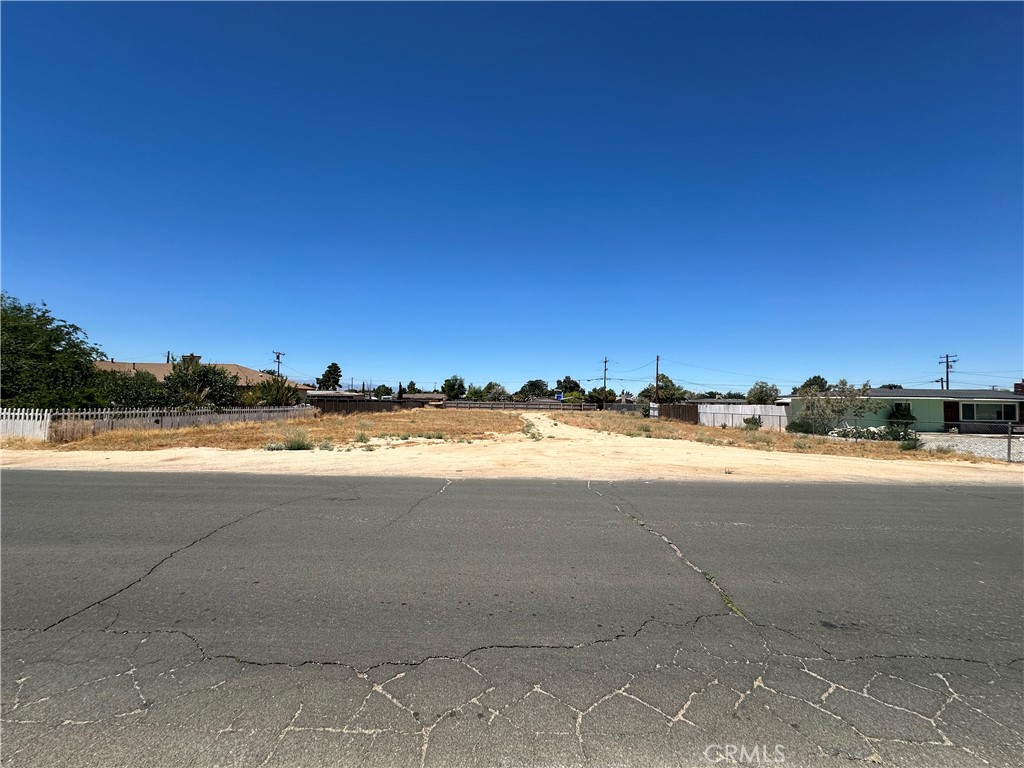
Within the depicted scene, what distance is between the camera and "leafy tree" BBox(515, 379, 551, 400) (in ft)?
445

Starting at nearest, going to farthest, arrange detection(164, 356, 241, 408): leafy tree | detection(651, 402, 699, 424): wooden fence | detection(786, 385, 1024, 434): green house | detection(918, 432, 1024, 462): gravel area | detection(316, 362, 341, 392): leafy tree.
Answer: detection(918, 432, 1024, 462): gravel area
detection(164, 356, 241, 408): leafy tree
detection(786, 385, 1024, 434): green house
detection(651, 402, 699, 424): wooden fence
detection(316, 362, 341, 392): leafy tree

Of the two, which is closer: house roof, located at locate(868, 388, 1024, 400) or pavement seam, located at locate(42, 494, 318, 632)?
pavement seam, located at locate(42, 494, 318, 632)

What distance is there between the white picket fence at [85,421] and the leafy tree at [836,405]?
1512 inches

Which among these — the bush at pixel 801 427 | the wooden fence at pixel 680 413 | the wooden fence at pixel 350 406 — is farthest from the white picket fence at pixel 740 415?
the wooden fence at pixel 350 406

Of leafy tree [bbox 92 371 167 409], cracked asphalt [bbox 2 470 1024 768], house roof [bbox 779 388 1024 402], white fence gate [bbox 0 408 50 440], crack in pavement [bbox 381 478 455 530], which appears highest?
house roof [bbox 779 388 1024 402]

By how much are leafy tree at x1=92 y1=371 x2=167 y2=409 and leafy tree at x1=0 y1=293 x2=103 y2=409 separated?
1.56ft

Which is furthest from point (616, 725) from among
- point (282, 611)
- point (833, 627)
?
point (282, 611)

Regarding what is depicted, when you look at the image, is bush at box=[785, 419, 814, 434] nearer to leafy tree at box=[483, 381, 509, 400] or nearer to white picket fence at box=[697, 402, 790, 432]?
white picket fence at box=[697, 402, 790, 432]

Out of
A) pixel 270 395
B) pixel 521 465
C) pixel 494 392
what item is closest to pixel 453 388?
pixel 494 392

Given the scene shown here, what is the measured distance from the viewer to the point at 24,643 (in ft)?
11.3

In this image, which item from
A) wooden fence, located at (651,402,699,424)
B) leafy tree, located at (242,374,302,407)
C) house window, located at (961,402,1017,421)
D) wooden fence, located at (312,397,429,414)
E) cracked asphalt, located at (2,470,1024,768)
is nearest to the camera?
cracked asphalt, located at (2,470,1024,768)

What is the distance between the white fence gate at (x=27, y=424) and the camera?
59.4 feet

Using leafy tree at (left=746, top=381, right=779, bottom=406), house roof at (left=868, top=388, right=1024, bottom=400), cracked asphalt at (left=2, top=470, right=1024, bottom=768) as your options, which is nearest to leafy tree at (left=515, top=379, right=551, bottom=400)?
leafy tree at (left=746, top=381, right=779, bottom=406)

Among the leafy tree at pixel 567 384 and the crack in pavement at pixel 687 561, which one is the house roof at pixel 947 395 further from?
the leafy tree at pixel 567 384
